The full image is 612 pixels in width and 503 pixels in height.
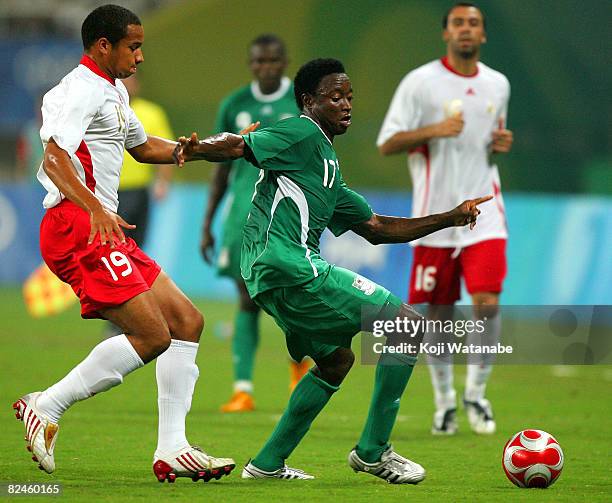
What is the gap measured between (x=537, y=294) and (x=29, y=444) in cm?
968

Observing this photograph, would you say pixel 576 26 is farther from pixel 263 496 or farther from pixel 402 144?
pixel 263 496

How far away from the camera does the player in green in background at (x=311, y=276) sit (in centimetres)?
651

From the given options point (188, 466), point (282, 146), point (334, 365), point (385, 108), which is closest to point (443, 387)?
point (334, 365)

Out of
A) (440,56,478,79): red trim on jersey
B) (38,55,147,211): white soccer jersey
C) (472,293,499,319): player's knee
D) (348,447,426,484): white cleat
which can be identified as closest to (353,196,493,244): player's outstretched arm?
(348,447,426,484): white cleat

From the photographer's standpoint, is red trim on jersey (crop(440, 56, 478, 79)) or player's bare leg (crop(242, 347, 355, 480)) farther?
red trim on jersey (crop(440, 56, 478, 79))

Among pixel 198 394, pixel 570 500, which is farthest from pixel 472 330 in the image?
pixel 570 500

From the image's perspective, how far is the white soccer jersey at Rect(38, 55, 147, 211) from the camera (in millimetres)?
6340

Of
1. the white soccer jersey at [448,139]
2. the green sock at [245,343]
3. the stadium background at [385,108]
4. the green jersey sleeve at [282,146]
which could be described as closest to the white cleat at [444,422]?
the white soccer jersey at [448,139]

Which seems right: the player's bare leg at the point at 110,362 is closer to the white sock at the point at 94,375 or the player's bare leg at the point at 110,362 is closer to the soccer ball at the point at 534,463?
the white sock at the point at 94,375

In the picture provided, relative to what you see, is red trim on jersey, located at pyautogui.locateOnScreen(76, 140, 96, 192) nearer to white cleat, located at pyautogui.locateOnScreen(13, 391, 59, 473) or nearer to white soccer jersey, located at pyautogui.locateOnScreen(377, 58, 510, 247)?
white cleat, located at pyautogui.locateOnScreen(13, 391, 59, 473)

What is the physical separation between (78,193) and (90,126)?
1.70 ft

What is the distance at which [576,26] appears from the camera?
56.5ft

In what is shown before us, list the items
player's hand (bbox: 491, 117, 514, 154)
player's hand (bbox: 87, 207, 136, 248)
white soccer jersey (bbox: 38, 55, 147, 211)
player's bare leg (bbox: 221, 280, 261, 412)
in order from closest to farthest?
player's hand (bbox: 87, 207, 136, 248) < white soccer jersey (bbox: 38, 55, 147, 211) < player's hand (bbox: 491, 117, 514, 154) < player's bare leg (bbox: 221, 280, 261, 412)

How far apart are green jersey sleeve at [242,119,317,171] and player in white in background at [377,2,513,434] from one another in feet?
8.99
